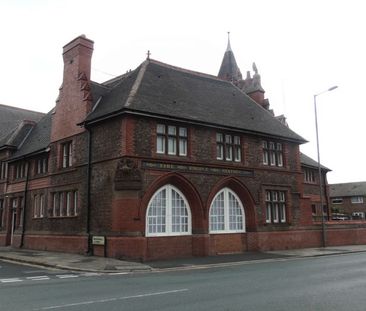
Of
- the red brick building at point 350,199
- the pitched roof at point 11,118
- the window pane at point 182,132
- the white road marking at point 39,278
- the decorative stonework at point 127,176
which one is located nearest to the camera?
the white road marking at point 39,278

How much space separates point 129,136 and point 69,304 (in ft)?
41.9

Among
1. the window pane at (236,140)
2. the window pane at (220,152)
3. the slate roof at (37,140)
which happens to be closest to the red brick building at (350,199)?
the window pane at (236,140)

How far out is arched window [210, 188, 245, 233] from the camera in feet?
82.3

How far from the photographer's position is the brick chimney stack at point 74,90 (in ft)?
83.1

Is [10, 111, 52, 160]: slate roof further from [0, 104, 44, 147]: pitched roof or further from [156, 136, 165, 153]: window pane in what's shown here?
[156, 136, 165, 153]: window pane

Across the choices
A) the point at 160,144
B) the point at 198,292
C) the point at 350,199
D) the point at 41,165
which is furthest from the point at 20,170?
the point at 350,199

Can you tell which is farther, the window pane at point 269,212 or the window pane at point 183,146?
the window pane at point 269,212

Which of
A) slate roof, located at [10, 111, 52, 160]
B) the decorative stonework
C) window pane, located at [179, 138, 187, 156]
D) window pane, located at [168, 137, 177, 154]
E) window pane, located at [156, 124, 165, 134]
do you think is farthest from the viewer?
slate roof, located at [10, 111, 52, 160]

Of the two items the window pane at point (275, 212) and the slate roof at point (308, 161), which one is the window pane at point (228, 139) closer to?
the window pane at point (275, 212)

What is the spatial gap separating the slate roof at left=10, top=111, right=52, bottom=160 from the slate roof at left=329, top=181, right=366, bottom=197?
5260 centimetres

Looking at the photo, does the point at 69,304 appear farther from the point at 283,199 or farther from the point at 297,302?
the point at 283,199

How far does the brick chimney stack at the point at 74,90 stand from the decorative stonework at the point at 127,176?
5.46 meters

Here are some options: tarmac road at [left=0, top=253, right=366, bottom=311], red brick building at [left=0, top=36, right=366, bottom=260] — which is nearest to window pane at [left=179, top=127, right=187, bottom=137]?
red brick building at [left=0, top=36, right=366, bottom=260]

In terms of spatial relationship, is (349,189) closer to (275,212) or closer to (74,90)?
(275,212)
